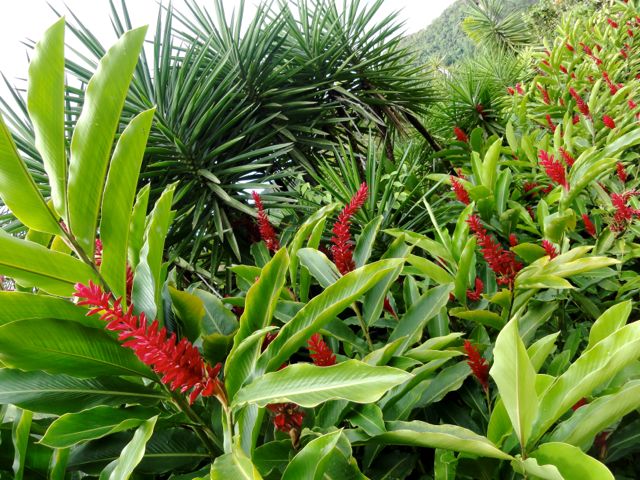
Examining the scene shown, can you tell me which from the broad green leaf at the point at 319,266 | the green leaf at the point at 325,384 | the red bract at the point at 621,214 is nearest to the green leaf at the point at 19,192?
the green leaf at the point at 325,384

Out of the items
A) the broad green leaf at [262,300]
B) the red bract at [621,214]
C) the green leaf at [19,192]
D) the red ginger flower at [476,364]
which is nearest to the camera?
the green leaf at [19,192]

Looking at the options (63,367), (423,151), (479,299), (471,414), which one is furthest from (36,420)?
(423,151)

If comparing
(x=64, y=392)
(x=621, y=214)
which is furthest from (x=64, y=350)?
(x=621, y=214)

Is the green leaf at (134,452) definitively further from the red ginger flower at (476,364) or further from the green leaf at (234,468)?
the red ginger flower at (476,364)

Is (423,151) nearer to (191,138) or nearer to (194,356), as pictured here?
(191,138)

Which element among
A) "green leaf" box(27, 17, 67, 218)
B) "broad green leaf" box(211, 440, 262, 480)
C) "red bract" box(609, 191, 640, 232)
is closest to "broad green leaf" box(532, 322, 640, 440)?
"broad green leaf" box(211, 440, 262, 480)

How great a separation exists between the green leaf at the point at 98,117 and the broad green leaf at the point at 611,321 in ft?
2.97

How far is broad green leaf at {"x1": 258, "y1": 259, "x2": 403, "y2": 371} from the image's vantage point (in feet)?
2.37

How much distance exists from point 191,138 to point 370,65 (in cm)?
167

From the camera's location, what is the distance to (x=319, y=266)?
1152 millimetres

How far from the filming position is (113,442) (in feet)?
2.89

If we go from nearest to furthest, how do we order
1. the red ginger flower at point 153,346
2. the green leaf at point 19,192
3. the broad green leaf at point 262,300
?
the red ginger flower at point 153,346 < the green leaf at point 19,192 < the broad green leaf at point 262,300

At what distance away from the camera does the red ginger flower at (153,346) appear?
56 centimetres

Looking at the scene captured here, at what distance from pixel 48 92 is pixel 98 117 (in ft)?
0.23
